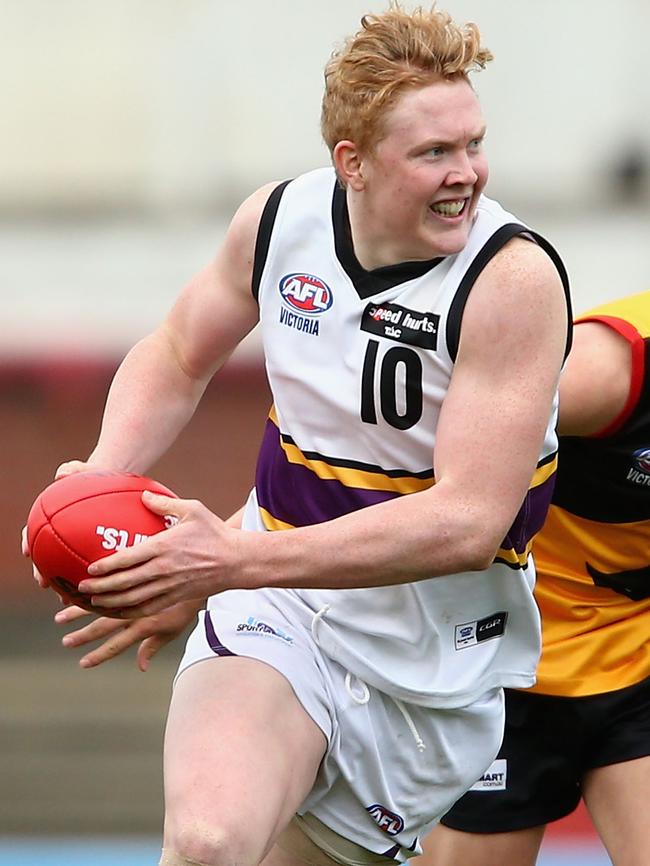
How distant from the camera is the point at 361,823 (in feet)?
12.0

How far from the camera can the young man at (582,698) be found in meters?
3.95

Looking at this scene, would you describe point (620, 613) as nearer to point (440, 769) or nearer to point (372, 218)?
point (440, 769)

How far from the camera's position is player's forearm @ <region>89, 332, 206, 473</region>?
3.79 metres

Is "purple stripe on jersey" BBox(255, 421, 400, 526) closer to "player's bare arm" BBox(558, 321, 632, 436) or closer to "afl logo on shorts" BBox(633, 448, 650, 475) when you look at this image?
"player's bare arm" BBox(558, 321, 632, 436)

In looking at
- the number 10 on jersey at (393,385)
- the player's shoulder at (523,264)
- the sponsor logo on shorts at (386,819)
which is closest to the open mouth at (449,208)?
the player's shoulder at (523,264)

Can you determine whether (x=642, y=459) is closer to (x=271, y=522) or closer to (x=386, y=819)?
(x=271, y=522)

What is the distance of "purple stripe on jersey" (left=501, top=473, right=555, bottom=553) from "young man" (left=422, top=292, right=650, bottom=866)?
0.86 feet

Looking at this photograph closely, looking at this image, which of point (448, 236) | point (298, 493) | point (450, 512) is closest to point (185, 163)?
point (298, 493)

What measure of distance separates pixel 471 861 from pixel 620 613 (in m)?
0.68

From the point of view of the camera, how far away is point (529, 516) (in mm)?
3570

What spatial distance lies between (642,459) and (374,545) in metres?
0.89

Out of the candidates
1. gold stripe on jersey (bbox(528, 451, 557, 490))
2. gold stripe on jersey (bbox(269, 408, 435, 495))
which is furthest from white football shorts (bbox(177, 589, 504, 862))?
gold stripe on jersey (bbox(528, 451, 557, 490))

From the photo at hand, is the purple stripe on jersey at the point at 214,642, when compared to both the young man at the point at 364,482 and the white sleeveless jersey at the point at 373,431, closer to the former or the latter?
the young man at the point at 364,482

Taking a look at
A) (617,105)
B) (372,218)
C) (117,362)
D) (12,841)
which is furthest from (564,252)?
(372,218)
